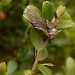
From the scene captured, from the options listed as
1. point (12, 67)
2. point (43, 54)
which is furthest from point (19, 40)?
point (43, 54)

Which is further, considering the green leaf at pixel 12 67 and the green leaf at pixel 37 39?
the green leaf at pixel 12 67

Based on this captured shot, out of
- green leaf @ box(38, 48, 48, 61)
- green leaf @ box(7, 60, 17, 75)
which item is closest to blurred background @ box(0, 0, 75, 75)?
green leaf @ box(7, 60, 17, 75)

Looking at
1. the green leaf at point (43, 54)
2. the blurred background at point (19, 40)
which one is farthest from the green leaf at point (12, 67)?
the green leaf at point (43, 54)

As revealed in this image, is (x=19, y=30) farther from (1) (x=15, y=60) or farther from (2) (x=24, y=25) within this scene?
(1) (x=15, y=60)

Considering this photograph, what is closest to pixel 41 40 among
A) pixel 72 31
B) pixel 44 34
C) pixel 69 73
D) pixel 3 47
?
pixel 44 34

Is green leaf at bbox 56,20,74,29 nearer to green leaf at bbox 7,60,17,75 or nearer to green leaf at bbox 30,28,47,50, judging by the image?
green leaf at bbox 30,28,47,50

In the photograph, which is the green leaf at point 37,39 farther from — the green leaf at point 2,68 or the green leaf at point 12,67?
the green leaf at point 12,67

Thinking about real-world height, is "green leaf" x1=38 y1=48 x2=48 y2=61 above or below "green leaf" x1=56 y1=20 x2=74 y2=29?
below

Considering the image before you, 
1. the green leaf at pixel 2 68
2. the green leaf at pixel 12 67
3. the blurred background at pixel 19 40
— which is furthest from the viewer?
the blurred background at pixel 19 40

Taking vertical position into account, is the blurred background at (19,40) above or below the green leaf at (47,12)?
below

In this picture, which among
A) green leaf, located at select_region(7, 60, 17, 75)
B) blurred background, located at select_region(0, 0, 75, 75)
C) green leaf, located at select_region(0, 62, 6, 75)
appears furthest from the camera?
blurred background, located at select_region(0, 0, 75, 75)

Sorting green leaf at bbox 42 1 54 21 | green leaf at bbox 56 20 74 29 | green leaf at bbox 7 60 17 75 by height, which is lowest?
green leaf at bbox 7 60 17 75
